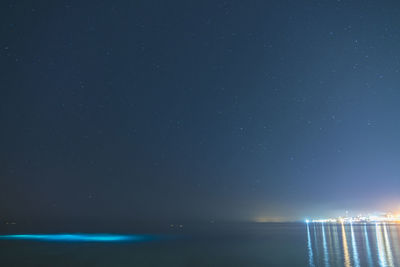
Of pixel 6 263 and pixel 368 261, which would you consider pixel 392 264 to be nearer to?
pixel 368 261

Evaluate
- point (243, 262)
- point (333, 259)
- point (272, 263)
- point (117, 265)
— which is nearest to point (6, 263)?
point (117, 265)

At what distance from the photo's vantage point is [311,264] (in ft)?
98.3

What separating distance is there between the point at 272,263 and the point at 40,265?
85.1ft

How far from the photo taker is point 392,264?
29.1 metres

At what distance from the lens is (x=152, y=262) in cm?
3425

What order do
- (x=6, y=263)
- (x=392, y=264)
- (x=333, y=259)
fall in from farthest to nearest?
1. (x=6, y=263)
2. (x=333, y=259)
3. (x=392, y=264)

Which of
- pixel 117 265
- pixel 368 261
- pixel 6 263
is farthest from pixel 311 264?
pixel 6 263

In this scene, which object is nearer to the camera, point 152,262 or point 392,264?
point 392,264

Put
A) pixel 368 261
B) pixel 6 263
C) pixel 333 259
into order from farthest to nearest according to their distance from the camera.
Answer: pixel 6 263, pixel 333 259, pixel 368 261

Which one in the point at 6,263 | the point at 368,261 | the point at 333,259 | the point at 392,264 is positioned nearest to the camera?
the point at 392,264

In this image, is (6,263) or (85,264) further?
(6,263)

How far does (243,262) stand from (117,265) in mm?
13619

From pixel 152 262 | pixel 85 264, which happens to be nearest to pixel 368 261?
pixel 152 262

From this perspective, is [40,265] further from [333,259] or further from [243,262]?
[333,259]
